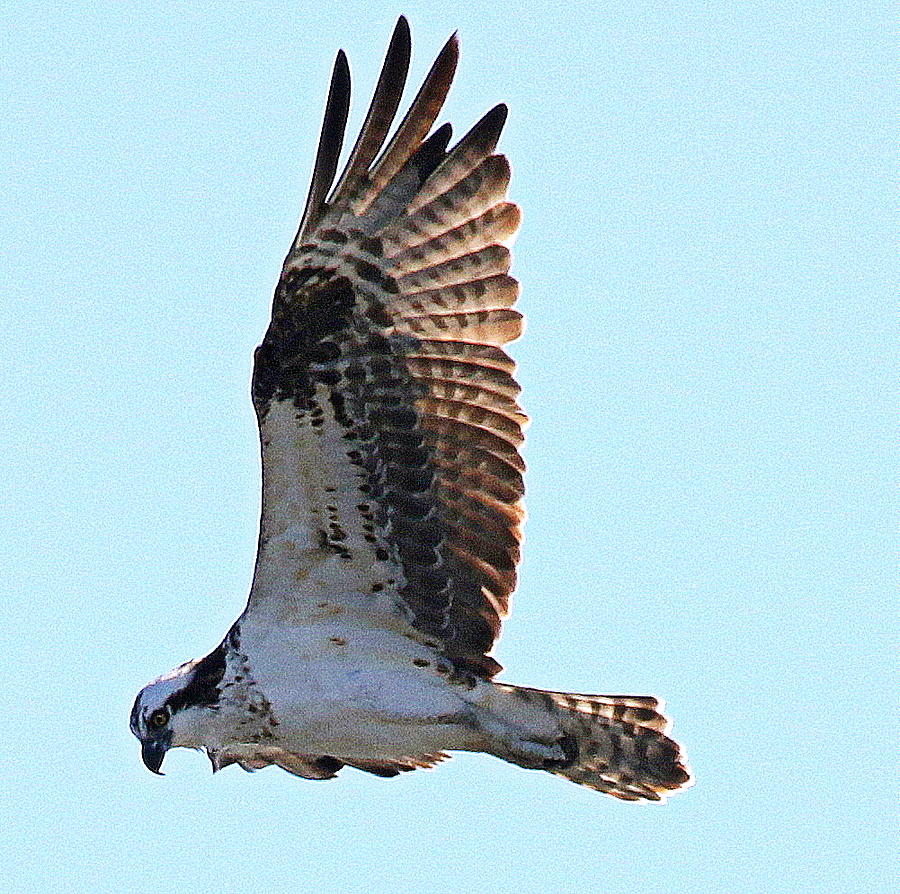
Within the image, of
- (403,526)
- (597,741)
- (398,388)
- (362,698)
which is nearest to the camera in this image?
(398,388)

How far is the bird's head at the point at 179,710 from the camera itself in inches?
385

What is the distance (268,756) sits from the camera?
1062cm

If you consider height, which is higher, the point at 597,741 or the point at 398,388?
the point at 398,388

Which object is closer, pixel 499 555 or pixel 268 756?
pixel 499 555

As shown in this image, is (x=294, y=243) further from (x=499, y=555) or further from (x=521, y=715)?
(x=521, y=715)

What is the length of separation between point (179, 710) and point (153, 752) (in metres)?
0.23

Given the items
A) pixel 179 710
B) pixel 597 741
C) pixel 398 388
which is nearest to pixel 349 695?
pixel 179 710

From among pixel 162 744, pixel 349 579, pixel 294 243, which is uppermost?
pixel 294 243

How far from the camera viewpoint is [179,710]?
980 centimetres

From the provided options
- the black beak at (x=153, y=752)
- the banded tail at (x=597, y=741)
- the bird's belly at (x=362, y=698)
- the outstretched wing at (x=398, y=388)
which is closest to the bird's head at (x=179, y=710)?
the black beak at (x=153, y=752)

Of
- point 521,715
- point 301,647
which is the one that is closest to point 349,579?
point 301,647

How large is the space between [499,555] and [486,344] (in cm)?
96

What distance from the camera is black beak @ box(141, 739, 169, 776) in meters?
9.84

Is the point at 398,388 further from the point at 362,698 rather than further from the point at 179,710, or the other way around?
the point at 179,710
